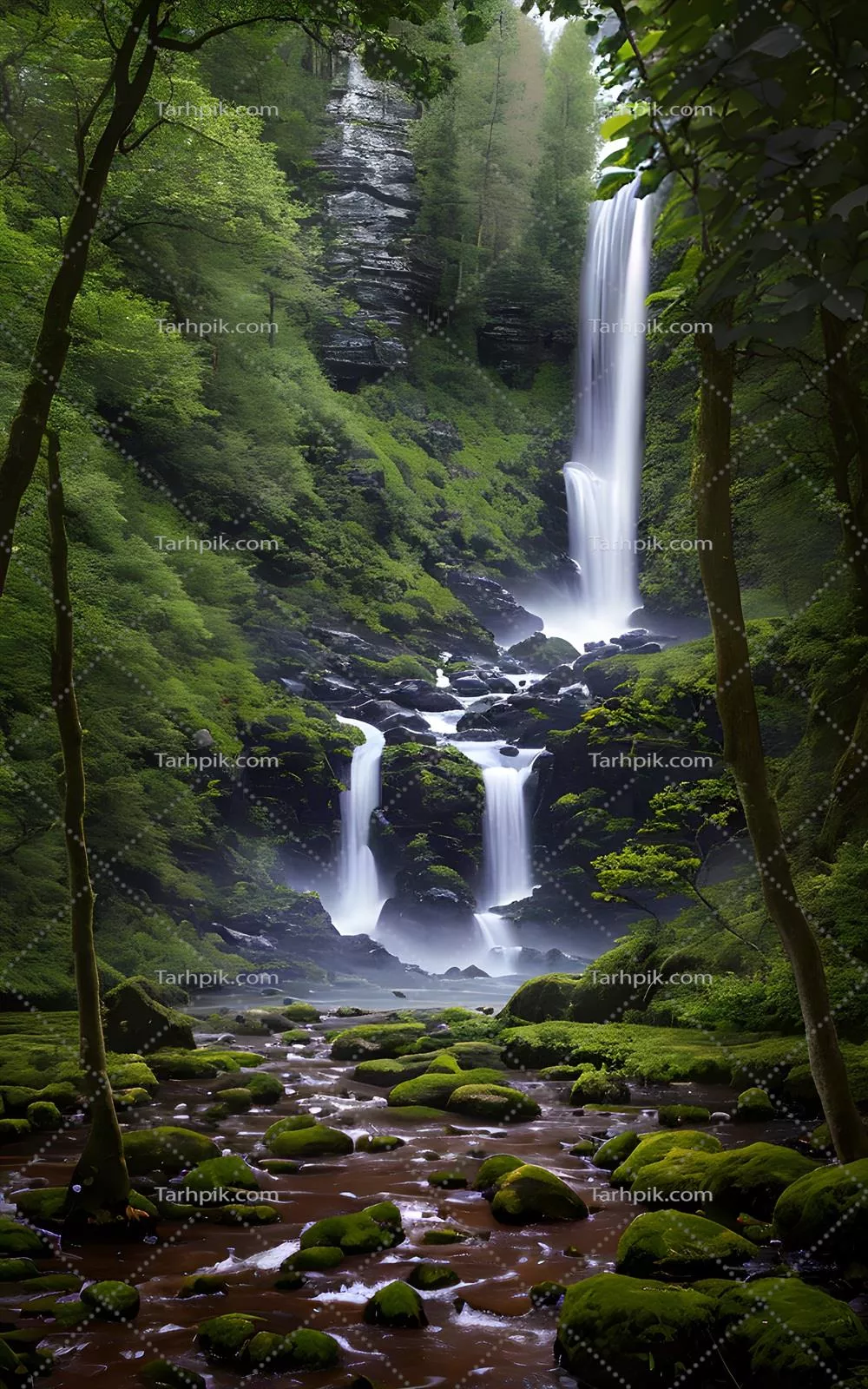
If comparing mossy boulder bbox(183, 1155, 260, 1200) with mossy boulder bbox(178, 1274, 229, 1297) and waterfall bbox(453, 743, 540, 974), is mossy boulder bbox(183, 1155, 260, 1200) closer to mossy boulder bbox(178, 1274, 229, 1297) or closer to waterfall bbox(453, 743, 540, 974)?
mossy boulder bbox(178, 1274, 229, 1297)

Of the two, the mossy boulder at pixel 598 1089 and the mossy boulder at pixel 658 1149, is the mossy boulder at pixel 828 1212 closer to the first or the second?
the mossy boulder at pixel 658 1149

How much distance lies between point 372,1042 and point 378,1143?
425 cm

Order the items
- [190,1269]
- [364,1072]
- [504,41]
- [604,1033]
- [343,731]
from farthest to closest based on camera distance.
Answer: [504,41] → [343,731] → [604,1033] → [364,1072] → [190,1269]

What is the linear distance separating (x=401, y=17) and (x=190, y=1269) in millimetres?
6048

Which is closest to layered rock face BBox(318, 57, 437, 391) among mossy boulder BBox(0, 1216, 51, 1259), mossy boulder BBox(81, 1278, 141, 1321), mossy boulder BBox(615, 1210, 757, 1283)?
mossy boulder BBox(0, 1216, 51, 1259)

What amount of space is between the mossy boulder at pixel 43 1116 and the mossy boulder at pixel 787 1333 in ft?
20.5

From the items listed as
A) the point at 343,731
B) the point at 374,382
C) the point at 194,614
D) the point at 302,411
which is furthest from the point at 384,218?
the point at 194,614

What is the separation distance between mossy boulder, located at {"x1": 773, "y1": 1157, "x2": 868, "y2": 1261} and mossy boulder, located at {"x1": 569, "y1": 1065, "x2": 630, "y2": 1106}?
4.50 meters

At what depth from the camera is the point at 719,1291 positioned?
4734mm

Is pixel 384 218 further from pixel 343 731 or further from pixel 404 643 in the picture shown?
pixel 343 731

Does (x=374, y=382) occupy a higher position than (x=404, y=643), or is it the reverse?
(x=374, y=382)

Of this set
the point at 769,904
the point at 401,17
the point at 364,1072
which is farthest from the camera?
the point at 364,1072

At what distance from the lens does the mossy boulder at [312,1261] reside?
5.80 m

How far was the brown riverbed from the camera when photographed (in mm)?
4688
